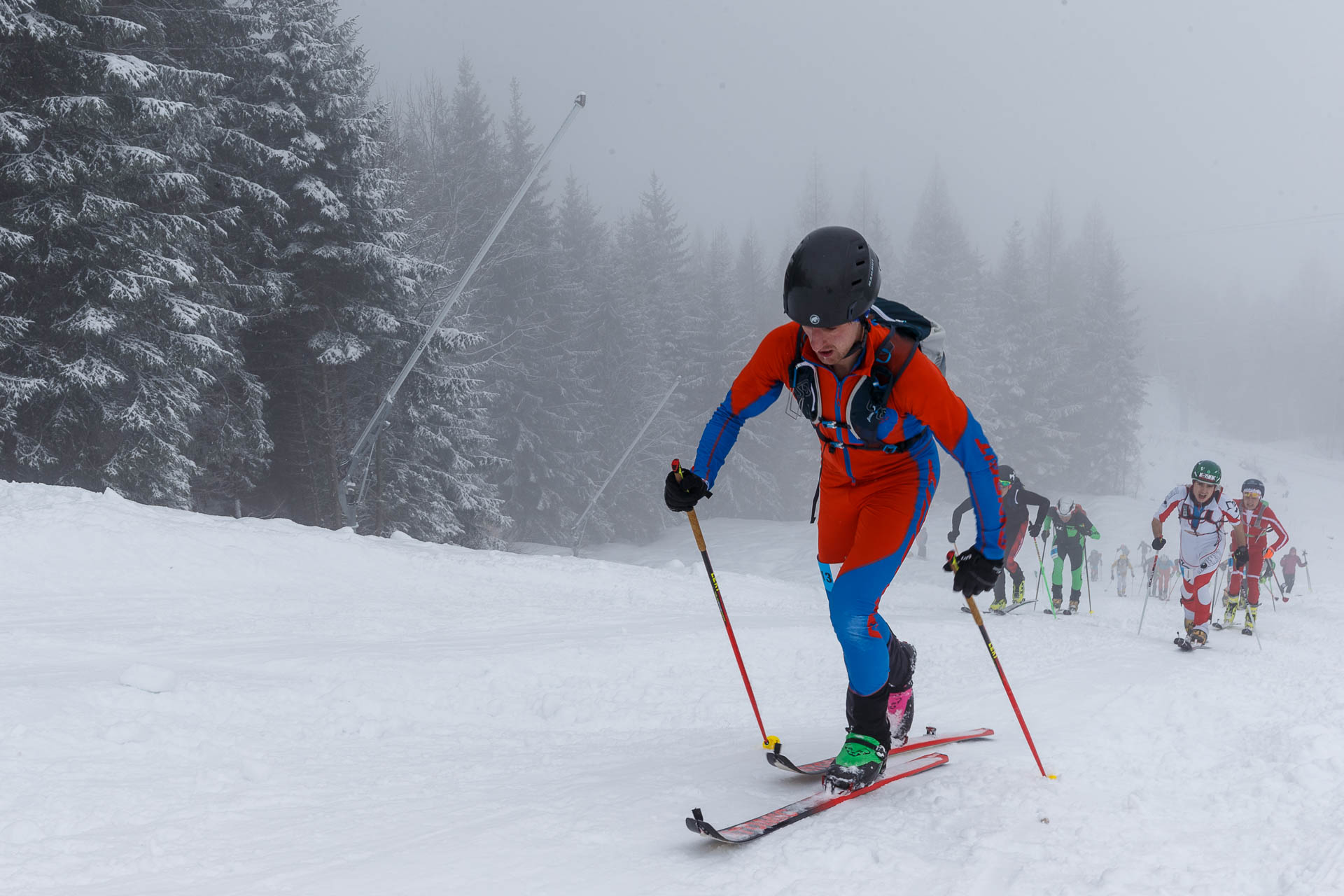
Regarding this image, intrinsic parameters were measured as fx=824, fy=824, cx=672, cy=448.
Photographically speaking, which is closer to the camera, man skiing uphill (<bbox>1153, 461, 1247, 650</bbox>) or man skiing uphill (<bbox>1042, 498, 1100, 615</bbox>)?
man skiing uphill (<bbox>1153, 461, 1247, 650</bbox>)

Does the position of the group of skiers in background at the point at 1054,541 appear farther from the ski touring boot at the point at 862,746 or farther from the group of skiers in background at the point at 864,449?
the ski touring boot at the point at 862,746

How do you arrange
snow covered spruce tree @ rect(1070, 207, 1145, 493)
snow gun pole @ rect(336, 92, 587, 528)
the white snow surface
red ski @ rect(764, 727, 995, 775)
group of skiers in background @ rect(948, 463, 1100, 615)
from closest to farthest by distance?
the white snow surface
red ski @ rect(764, 727, 995, 775)
group of skiers in background @ rect(948, 463, 1100, 615)
snow gun pole @ rect(336, 92, 587, 528)
snow covered spruce tree @ rect(1070, 207, 1145, 493)

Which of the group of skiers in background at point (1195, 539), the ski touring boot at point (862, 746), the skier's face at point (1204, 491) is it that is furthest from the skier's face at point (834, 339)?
the skier's face at point (1204, 491)

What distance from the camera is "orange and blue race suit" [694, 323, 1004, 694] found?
3.52 metres

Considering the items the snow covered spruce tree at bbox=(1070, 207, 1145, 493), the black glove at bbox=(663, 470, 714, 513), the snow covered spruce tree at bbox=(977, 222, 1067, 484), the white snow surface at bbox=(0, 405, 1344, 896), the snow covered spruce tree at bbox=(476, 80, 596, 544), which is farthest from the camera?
the snow covered spruce tree at bbox=(1070, 207, 1145, 493)

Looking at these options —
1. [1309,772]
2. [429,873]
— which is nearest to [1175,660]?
[1309,772]

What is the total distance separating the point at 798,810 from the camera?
334 cm

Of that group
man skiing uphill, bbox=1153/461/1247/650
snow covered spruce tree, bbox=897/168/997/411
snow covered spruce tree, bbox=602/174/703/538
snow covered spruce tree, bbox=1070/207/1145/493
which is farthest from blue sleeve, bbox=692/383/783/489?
snow covered spruce tree, bbox=1070/207/1145/493

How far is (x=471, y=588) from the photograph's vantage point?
32.3ft

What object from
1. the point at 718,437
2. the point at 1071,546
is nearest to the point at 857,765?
the point at 718,437

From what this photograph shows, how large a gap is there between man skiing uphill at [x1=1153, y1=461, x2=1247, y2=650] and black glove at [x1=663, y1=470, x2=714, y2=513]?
23.1 ft

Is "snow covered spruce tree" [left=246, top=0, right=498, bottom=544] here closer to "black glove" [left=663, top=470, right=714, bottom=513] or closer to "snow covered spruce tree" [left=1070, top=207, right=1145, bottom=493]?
"black glove" [left=663, top=470, right=714, bottom=513]

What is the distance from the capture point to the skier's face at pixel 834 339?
347cm

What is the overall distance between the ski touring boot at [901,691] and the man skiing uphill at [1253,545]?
29.6ft
